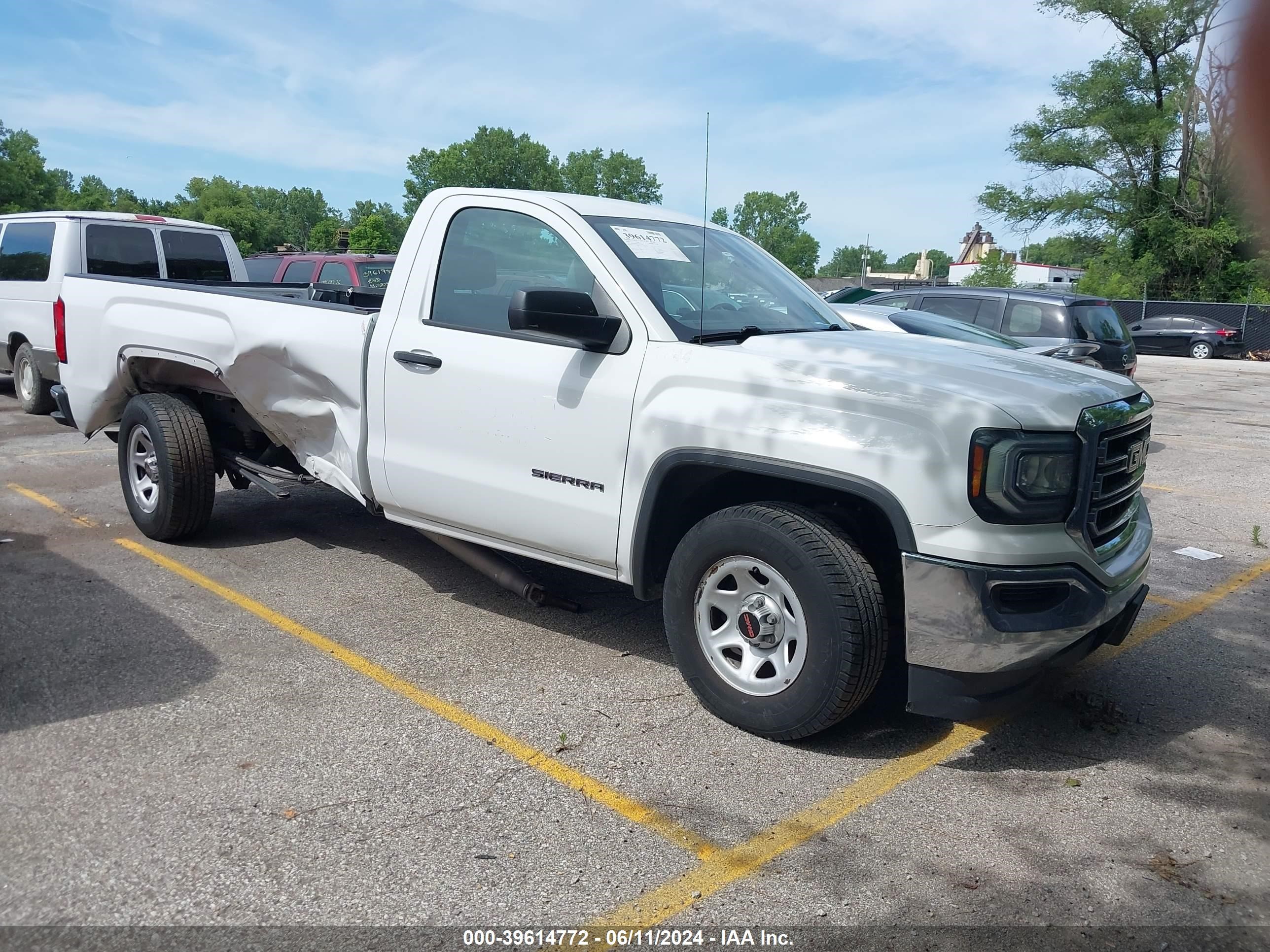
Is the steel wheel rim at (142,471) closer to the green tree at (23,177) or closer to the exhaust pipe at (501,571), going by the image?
the exhaust pipe at (501,571)

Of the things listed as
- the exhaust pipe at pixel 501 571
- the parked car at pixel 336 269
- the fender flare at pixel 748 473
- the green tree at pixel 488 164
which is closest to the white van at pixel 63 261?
the parked car at pixel 336 269

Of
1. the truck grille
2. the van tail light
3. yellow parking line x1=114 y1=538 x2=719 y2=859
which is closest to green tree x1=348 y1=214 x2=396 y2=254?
the van tail light

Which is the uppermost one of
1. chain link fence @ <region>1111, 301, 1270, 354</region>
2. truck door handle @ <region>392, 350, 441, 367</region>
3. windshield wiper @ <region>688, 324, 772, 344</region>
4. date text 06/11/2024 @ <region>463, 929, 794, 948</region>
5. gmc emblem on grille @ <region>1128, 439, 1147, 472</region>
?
chain link fence @ <region>1111, 301, 1270, 354</region>

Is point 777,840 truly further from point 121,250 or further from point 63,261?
point 63,261

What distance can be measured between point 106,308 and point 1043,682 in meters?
5.62

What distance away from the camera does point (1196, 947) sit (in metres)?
2.82

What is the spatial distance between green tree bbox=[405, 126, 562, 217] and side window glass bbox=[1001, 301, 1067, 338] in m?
65.7

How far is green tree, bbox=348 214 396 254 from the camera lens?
5392 centimetres

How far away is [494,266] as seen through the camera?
480 centimetres

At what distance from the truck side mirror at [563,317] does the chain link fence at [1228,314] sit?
32300 millimetres

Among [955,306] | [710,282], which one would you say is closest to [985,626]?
[710,282]

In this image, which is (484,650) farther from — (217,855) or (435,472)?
(217,855)

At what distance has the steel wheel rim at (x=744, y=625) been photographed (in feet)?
12.5

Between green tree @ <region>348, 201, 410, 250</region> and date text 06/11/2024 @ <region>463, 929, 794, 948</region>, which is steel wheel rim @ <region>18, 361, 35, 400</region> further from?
green tree @ <region>348, 201, 410, 250</region>
